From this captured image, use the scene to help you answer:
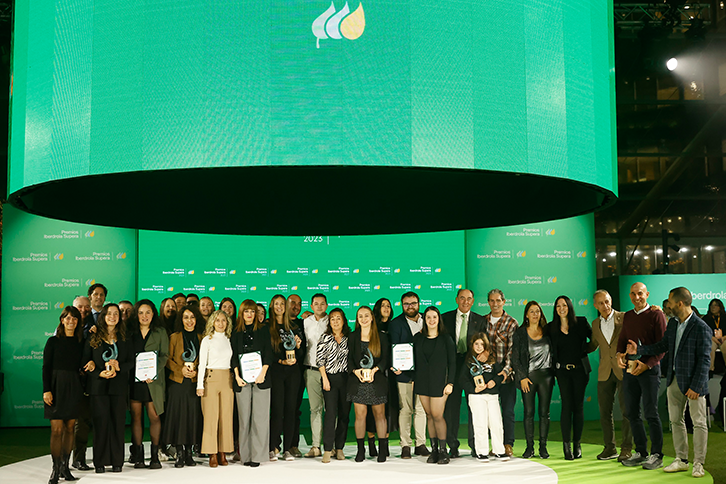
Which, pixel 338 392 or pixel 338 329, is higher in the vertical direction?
pixel 338 329

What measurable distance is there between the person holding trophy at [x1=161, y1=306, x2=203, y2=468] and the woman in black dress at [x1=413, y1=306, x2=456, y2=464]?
1.92m

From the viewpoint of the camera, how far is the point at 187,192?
215 centimetres

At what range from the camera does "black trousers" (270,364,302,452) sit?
6.35 m

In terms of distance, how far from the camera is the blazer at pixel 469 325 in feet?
21.2

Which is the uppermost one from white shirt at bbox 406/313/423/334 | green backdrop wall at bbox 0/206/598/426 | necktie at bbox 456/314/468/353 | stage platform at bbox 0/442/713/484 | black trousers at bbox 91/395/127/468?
green backdrop wall at bbox 0/206/598/426

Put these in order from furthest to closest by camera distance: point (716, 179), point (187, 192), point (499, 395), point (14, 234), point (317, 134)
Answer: point (716, 179) < point (14, 234) < point (499, 395) < point (187, 192) < point (317, 134)

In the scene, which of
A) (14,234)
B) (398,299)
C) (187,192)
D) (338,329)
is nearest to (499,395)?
(338,329)

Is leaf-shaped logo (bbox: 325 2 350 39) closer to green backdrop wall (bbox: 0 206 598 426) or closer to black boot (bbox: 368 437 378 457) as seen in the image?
black boot (bbox: 368 437 378 457)

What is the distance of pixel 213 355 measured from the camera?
6.04m

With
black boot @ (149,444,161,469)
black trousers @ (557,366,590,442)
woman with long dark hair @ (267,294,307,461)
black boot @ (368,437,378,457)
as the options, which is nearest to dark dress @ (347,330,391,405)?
woman with long dark hair @ (267,294,307,461)

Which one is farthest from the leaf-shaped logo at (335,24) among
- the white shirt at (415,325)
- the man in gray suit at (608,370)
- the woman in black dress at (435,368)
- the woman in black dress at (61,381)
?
the man in gray suit at (608,370)

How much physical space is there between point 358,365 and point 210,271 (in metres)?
3.21

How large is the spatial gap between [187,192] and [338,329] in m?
4.27

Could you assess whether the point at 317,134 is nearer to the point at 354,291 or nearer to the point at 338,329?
the point at 338,329
